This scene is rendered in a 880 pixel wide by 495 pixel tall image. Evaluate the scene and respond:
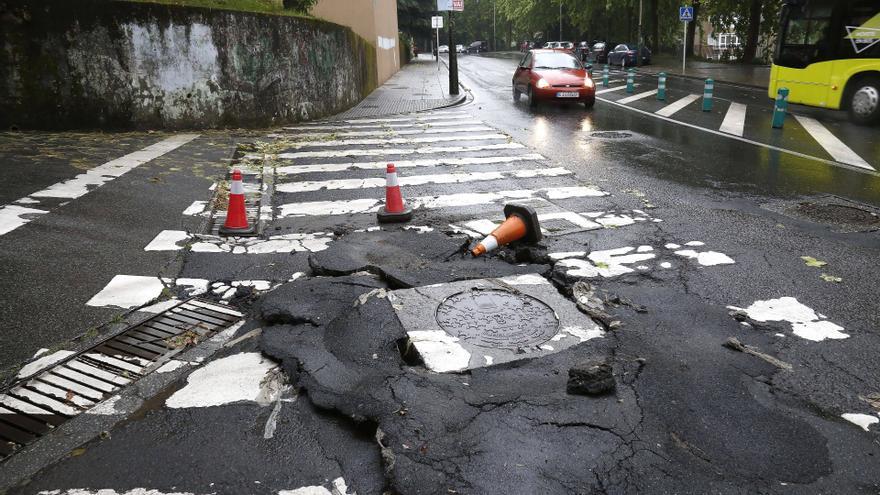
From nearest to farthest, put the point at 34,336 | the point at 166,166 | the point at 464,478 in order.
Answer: the point at 464,478 < the point at 34,336 < the point at 166,166

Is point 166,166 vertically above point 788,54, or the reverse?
point 788,54

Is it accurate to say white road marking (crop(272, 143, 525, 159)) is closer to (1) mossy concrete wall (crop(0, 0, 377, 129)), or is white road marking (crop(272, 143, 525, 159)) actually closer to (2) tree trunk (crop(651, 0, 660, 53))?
(1) mossy concrete wall (crop(0, 0, 377, 129))

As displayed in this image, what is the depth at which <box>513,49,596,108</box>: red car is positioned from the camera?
1894 cm

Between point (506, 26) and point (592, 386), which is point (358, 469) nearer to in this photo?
point (592, 386)

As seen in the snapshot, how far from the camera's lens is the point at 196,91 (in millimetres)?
13250

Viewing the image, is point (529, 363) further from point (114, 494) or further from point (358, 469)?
point (114, 494)

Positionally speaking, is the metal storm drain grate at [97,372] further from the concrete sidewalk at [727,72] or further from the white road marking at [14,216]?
the concrete sidewalk at [727,72]

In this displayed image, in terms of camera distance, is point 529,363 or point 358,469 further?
point 529,363

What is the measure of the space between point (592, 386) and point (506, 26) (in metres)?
108

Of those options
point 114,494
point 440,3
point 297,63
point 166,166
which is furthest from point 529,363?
point 440,3

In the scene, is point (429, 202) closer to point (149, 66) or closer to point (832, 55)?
point (149, 66)

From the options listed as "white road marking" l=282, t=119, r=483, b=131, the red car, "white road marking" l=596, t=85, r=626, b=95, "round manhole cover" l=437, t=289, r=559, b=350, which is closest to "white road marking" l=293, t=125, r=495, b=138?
"white road marking" l=282, t=119, r=483, b=131

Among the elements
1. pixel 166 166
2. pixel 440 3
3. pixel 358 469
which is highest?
pixel 440 3

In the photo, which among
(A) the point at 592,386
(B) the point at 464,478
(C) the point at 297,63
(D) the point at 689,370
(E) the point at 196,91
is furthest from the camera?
(C) the point at 297,63
